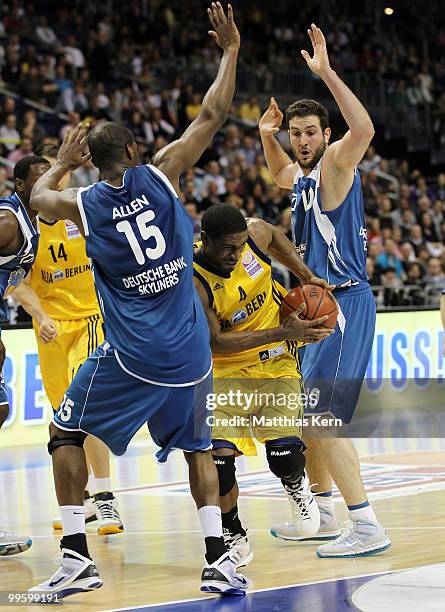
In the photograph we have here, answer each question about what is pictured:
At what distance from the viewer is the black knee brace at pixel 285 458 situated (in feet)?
21.5

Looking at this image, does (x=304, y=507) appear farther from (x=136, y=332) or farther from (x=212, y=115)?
(x=212, y=115)

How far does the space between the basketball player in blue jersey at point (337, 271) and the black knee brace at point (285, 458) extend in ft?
0.67

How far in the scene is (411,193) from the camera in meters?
23.4

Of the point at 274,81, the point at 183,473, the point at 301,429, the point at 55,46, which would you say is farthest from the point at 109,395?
the point at 274,81

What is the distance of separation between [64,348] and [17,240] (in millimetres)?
1346

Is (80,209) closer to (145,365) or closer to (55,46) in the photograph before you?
(145,365)

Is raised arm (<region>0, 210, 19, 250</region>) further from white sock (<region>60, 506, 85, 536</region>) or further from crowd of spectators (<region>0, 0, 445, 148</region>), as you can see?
crowd of spectators (<region>0, 0, 445, 148</region>)

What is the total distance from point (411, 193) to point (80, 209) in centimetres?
1838

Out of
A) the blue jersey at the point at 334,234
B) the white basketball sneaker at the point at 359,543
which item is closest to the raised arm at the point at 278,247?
the blue jersey at the point at 334,234

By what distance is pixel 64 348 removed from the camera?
7.97 m

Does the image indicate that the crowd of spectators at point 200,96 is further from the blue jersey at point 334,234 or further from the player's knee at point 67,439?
the player's knee at point 67,439

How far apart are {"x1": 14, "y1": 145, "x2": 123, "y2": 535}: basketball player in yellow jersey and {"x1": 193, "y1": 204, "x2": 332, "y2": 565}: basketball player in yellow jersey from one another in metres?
1.52

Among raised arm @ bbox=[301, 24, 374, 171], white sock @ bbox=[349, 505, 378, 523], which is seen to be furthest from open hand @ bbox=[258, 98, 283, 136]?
white sock @ bbox=[349, 505, 378, 523]

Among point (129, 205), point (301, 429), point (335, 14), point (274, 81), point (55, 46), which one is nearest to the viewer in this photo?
point (129, 205)
